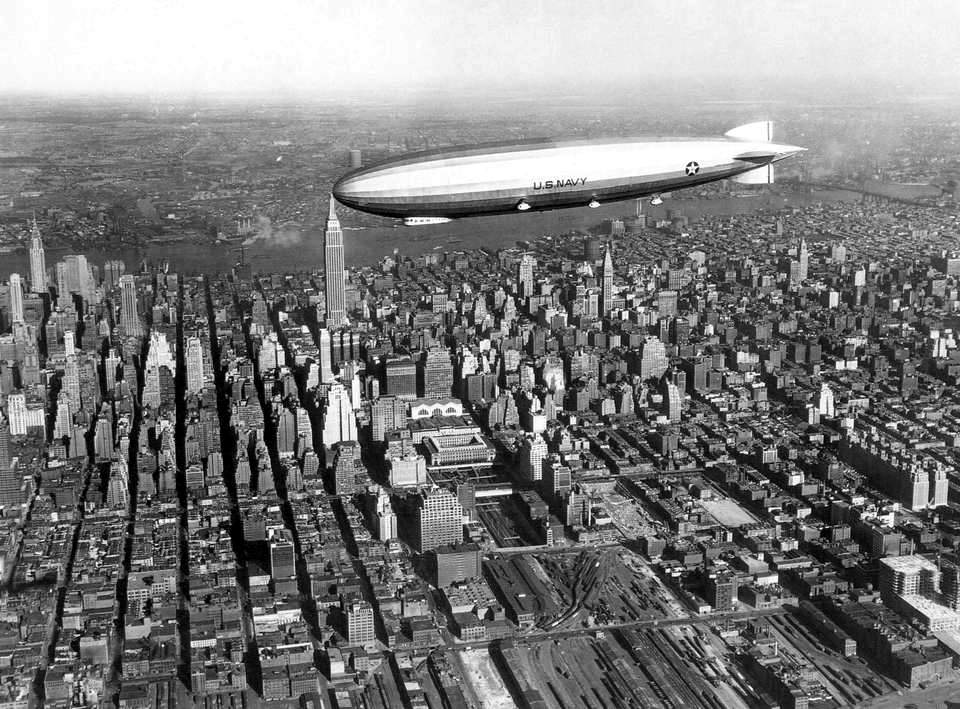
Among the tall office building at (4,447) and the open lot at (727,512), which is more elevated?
the tall office building at (4,447)

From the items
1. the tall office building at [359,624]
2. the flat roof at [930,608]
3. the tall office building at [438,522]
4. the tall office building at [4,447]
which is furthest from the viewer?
the tall office building at [4,447]

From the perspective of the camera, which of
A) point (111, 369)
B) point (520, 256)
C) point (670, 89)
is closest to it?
point (111, 369)

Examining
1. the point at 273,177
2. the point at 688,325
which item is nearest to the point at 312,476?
the point at 273,177

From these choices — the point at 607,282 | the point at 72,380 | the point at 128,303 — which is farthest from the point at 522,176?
the point at 607,282

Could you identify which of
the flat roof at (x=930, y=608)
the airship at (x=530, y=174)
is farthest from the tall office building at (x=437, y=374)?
the airship at (x=530, y=174)

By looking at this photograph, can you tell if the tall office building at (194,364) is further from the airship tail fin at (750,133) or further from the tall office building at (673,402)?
the airship tail fin at (750,133)

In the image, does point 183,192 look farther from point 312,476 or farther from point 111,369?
point 312,476

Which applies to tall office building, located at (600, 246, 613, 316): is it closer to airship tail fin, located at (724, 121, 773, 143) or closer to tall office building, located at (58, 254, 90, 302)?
tall office building, located at (58, 254, 90, 302)

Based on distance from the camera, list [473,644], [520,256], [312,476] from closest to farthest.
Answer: [473,644], [312,476], [520,256]
